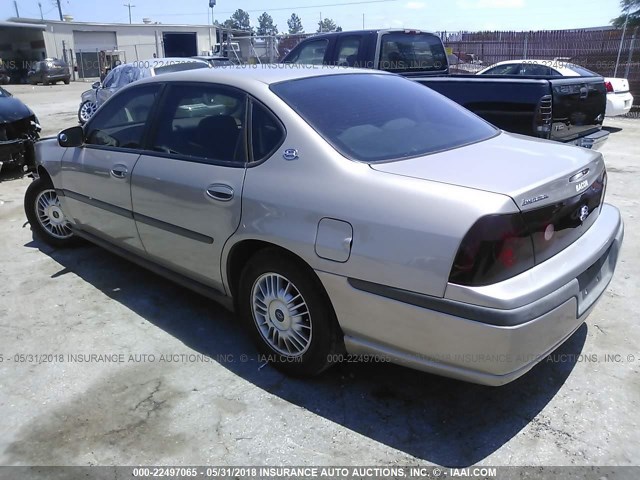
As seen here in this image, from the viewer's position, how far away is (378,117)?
3072 millimetres

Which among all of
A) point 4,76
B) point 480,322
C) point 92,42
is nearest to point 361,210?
point 480,322

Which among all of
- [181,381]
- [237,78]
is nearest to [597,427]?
[181,381]

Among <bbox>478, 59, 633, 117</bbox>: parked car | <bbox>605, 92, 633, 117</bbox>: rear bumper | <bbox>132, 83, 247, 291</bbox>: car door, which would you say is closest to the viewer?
<bbox>132, 83, 247, 291</bbox>: car door

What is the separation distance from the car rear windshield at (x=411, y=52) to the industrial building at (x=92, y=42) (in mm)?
33060

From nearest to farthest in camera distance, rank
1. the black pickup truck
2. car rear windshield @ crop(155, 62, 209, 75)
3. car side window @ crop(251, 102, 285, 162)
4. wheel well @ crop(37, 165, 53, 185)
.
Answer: car side window @ crop(251, 102, 285, 162)
wheel well @ crop(37, 165, 53, 185)
the black pickup truck
car rear windshield @ crop(155, 62, 209, 75)

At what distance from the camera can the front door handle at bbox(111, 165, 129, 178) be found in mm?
3731

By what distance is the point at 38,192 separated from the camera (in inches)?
197

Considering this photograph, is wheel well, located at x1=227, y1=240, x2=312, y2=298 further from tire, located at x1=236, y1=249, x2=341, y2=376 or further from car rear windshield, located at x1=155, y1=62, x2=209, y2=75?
car rear windshield, located at x1=155, y1=62, x2=209, y2=75

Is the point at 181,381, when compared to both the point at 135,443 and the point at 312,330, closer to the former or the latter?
the point at 135,443

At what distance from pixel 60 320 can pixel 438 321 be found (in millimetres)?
2801

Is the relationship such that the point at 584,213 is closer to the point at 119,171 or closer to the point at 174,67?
the point at 119,171

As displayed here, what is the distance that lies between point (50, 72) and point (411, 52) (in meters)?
31.4

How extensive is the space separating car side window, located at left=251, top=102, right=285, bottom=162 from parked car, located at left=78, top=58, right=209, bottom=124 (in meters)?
7.76

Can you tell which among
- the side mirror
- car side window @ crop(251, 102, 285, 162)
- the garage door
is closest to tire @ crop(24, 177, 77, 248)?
the side mirror
